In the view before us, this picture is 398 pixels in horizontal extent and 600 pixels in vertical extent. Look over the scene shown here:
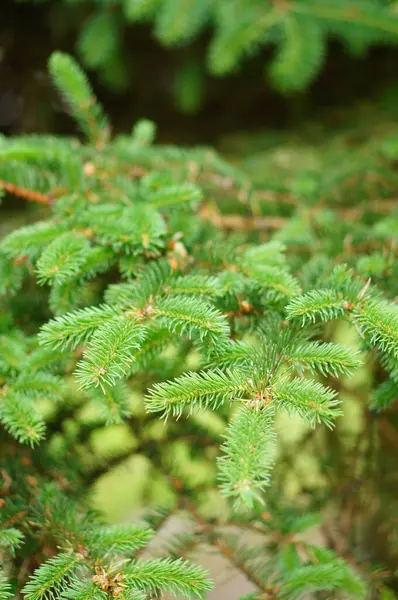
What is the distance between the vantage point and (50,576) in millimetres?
775

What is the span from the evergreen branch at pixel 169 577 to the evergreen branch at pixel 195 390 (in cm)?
22

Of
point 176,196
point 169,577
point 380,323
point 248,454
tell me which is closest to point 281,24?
point 176,196

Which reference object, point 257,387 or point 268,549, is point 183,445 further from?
point 257,387

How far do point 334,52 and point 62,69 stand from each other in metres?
1.15

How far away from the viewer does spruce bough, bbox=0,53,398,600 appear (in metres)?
0.77

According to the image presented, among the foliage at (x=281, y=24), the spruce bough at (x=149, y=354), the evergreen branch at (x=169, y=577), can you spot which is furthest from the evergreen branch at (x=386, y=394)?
the foliage at (x=281, y=24)

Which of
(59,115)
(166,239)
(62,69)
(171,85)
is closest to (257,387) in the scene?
(166,239)

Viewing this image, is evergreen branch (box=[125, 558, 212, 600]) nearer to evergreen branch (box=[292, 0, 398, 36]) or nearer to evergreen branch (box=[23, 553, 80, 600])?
evergreen branch (box=[23, 553, 80, 600])

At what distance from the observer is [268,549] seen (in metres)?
1.16

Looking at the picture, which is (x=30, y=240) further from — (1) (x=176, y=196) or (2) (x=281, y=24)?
(2) (x=281, y=24)

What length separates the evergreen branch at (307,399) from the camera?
2.39 feet

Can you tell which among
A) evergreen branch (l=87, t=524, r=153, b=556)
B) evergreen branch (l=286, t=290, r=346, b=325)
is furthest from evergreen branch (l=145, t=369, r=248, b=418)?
evergreen branch (l=87, t=524, r=153, b=556)

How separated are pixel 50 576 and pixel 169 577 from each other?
0.16 meters

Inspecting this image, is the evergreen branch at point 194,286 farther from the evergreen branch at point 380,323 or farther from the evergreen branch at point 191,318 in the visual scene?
the evergreen branch at point 380,323
